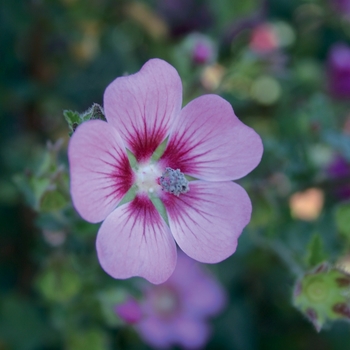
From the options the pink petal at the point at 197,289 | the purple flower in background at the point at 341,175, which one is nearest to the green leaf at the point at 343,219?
the purple flower in background at the point at 341,175

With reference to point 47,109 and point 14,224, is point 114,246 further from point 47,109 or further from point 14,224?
point 47,109

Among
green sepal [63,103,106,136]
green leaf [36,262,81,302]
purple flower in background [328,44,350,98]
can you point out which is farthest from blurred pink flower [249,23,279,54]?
green sepal [63,103,106,136]

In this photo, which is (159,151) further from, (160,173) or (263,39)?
(263,39)

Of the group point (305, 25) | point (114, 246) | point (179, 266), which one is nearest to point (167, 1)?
point (305, 25)

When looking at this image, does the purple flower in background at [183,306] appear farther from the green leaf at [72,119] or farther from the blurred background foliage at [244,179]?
the green leaf at [72,119]

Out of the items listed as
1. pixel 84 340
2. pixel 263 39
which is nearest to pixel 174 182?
pixel 84 340

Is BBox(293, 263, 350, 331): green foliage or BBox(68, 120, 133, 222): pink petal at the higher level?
BBox(68, 120, 133, 222): pink petal

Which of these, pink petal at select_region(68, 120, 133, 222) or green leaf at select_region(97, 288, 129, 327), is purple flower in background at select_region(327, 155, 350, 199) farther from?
pink petal at select_region(68, 120, 133, 222)
